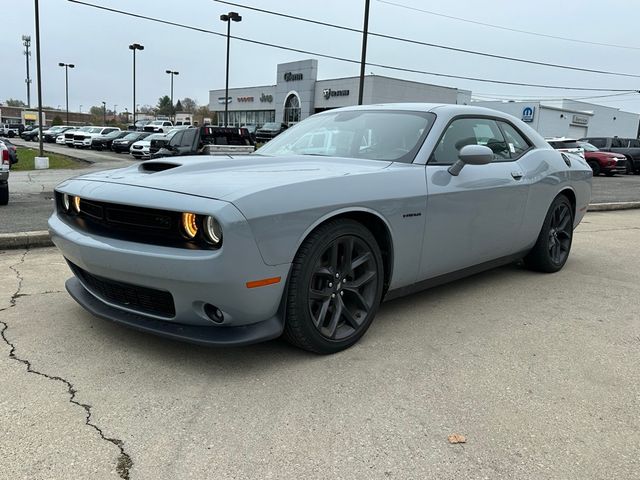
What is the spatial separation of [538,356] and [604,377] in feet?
1.22

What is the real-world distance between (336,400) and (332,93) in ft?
159

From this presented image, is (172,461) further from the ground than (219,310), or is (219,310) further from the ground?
(219,310)

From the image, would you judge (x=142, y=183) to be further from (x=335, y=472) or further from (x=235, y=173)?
(x=335, y=472)

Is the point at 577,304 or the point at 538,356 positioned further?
the point at 577,304

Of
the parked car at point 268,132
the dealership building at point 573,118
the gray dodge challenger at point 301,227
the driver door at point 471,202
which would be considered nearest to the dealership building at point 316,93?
the dealership building at point 573,118

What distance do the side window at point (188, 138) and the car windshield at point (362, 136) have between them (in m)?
10.4

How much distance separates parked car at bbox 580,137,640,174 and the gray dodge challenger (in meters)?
24.2

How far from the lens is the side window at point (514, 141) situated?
4582 millimetres

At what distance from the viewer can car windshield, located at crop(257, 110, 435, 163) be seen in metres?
3.73

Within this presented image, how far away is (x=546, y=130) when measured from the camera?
48.3 meters

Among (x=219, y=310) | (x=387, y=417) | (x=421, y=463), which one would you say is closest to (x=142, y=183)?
(x=219, y=310)

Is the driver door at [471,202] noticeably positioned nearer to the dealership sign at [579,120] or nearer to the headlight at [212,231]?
the headlight at [212,231]

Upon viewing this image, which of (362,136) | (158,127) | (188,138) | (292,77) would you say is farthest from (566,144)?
(292,77)


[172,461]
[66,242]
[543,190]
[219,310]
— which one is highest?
[543,190]
